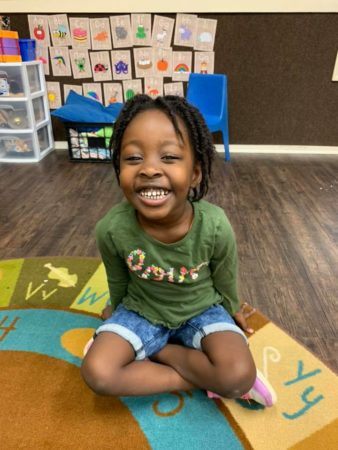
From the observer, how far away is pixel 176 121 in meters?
0.69

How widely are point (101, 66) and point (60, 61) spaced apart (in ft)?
0.94

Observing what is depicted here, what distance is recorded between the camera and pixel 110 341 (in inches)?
31.0

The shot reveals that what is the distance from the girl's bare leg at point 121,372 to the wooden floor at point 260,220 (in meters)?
0.41

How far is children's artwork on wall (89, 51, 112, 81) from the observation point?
254 cm

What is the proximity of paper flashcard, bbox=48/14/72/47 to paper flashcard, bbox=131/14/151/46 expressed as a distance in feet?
1.46

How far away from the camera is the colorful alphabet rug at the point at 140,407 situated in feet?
2.43

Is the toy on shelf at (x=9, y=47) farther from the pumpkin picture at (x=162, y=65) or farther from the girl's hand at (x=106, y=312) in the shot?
the girl's hand at (x=106, y=312)

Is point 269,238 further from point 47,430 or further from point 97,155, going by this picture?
point 97,155

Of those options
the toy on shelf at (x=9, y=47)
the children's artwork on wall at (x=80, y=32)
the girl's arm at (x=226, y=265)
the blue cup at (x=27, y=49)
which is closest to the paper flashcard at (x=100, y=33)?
the children's artwork on wall at (x=80, y=32)

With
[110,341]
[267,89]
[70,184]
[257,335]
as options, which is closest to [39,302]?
[110,341]

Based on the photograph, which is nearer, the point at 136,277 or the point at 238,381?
the point at 238,381

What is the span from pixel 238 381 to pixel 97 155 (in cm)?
202

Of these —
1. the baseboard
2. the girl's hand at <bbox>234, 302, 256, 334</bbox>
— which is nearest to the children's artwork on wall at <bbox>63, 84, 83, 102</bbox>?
the baseboard

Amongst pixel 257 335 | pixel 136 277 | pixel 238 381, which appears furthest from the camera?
pixel 257 335
